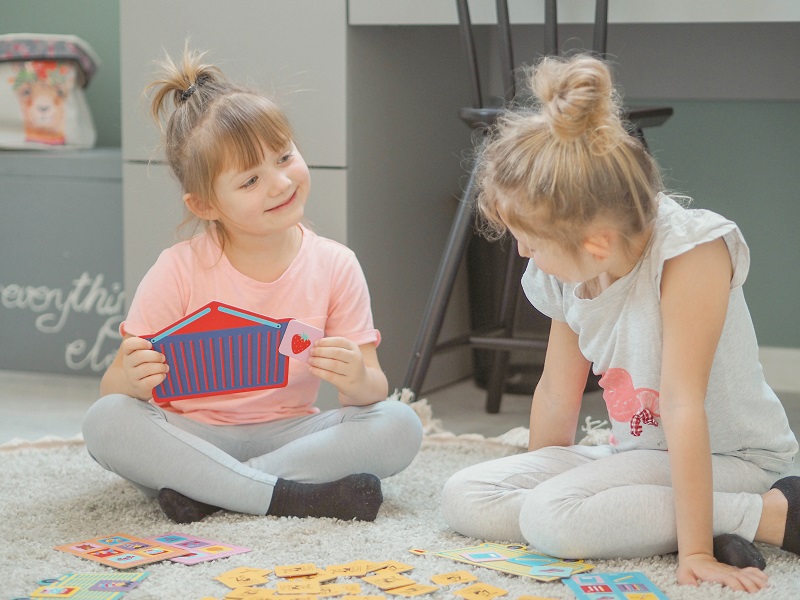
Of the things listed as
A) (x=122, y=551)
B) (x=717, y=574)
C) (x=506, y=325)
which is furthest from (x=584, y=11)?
(x=122, y=551)

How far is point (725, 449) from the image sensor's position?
1.26 metres

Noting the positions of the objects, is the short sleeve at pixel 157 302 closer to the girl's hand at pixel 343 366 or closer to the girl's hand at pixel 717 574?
the girl's hand at pixel 343 366

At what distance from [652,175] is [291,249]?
1.85ft

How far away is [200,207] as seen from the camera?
146 centimetres

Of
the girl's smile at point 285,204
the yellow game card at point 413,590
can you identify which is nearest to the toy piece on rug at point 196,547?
the yellow game card at point 413,590

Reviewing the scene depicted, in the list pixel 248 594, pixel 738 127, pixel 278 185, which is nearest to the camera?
pixel 248 594

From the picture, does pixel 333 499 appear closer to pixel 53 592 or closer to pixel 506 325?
pixel 53 592

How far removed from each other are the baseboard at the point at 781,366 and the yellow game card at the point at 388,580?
1.40 meters

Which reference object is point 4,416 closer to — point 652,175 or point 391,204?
point 391,204

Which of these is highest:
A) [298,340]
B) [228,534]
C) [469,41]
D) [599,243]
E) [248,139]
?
[469,41]

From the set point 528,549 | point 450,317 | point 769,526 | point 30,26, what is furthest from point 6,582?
point 30,26

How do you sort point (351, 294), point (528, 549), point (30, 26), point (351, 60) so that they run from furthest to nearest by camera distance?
point (30, 26)
point (351, 60)
point (351, 294)
point (528, 549)

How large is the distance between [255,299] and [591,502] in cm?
55

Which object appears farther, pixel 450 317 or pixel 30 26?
pixel 30 26
